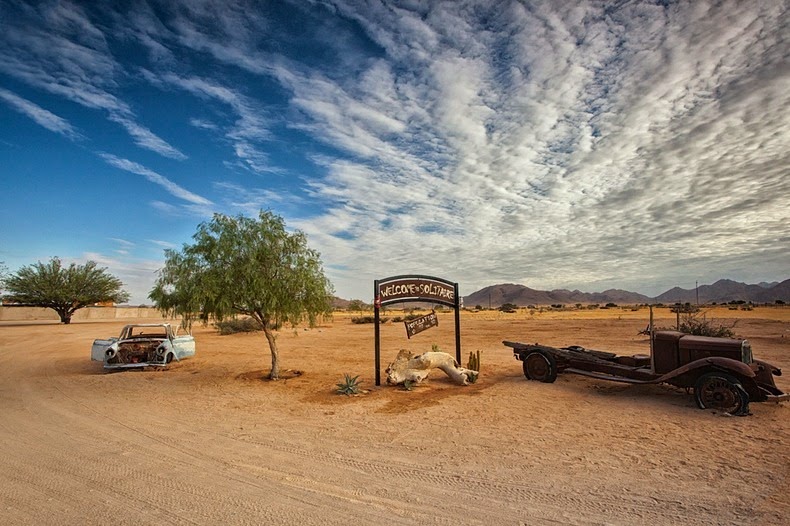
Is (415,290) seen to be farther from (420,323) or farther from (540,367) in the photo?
(540,367)

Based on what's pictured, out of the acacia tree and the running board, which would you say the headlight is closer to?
the running board

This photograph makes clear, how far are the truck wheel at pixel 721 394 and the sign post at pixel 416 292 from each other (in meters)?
6.40

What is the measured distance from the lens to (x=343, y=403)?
1034 centimetres

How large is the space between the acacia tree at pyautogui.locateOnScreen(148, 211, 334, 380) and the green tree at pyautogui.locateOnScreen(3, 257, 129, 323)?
40.5 m

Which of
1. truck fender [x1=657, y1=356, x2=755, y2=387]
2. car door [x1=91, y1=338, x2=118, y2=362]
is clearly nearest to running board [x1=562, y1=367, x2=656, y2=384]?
truck fender [x1=657, y1=356, x2=755, y2=387]

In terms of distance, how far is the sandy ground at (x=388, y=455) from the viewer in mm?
4742

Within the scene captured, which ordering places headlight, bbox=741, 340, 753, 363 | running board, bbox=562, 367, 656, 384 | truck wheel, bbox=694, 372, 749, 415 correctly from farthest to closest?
running board, bbox=562, 367, 656, 384 → headlight, bbox=741, 340, 753, 363 → truck wheel, bbox=694, 372, 749, 415

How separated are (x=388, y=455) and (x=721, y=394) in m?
6.72

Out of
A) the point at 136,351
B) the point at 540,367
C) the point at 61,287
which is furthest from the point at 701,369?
the point at 61,287

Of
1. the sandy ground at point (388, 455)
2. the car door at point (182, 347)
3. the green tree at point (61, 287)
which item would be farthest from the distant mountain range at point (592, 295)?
the sandy ground at point (388, 455)

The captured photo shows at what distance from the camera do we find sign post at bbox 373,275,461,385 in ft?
42.9

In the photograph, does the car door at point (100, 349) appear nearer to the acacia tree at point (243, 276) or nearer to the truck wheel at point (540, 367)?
the acacia tree at point (243, 276)

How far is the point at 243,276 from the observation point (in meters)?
12.7

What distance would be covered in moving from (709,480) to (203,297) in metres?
11.6
